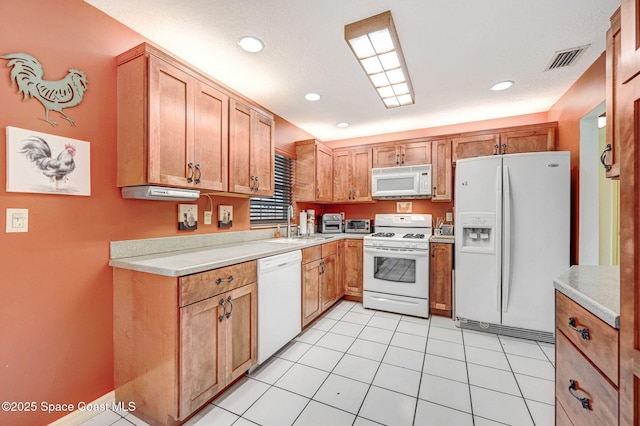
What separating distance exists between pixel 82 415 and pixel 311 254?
1.94 metres

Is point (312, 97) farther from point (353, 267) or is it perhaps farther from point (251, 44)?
point (353, 267)

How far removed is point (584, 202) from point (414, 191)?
1.58 metres

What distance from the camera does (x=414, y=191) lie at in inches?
135

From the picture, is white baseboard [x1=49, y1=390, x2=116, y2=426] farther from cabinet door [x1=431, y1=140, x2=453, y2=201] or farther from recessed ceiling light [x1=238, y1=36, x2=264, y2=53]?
cabinet door [x1=431, y1=140, x2=453, y2=201]

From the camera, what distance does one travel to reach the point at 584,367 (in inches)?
38.8

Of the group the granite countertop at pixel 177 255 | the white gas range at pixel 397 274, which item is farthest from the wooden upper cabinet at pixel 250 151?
the white gas range at pixel 397 274

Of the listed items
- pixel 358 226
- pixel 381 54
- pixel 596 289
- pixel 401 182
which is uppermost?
pixel 381 54

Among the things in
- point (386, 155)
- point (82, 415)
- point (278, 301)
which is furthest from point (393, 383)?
point (386, 155)

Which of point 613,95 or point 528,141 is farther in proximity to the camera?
point 528,141

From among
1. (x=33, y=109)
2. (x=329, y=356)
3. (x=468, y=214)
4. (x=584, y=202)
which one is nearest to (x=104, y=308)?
(x=33, y=109)

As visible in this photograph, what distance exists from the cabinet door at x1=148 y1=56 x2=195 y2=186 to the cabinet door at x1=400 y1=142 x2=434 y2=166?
271 centimetres

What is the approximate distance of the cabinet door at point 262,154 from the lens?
2.47 m

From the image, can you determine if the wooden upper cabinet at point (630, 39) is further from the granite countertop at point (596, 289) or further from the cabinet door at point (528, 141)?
the cabinet door at point (528, 141)

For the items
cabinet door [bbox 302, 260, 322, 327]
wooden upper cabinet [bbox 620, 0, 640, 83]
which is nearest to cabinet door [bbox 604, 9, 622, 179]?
wooden upper cabinet [bbox 620, 0, 640, 83]
